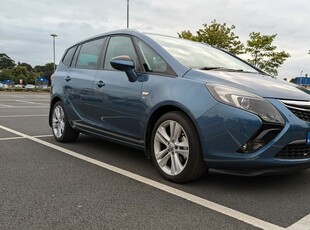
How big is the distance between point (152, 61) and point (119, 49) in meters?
0.76

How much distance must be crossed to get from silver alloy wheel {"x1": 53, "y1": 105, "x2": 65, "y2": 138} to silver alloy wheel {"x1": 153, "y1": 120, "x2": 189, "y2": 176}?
246 cm

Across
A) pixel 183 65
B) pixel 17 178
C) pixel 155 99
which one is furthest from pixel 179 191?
pixel 17 178

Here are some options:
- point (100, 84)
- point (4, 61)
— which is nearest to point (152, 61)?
point (100, 84)

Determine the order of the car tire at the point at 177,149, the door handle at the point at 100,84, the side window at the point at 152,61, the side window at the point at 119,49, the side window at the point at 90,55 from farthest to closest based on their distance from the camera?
the side window at the point at 90,55
the door handle at the point at 100,84
the side window at the point at 119,49
the side window at the point at 152,61
the car tire at the point at 177,149

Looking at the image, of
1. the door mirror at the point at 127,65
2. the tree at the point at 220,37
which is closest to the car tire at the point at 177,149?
the door mirror at the point at 127,65

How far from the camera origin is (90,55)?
5383 millimetres

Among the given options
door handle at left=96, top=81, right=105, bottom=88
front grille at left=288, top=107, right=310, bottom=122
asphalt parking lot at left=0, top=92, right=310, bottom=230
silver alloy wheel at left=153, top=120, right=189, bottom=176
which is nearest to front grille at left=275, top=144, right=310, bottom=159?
front grille at left=288, top=107, right=310, bottom=122

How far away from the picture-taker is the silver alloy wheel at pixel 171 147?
3686 millimetres

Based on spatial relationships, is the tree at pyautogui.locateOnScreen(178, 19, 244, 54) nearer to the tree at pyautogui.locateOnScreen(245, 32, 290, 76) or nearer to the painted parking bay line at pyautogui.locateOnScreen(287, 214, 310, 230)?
the tree at pyautogui.locateOnScreen(245, 32, 290, 76)

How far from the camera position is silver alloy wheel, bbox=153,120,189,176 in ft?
12.1

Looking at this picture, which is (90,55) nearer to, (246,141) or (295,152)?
(246,141)

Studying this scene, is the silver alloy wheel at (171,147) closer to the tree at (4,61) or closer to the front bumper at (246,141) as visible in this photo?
the front bumper at (246,141)

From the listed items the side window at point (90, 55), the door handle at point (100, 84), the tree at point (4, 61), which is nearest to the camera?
the door handle at point (100, 84)

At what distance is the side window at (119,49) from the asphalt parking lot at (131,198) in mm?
1314
